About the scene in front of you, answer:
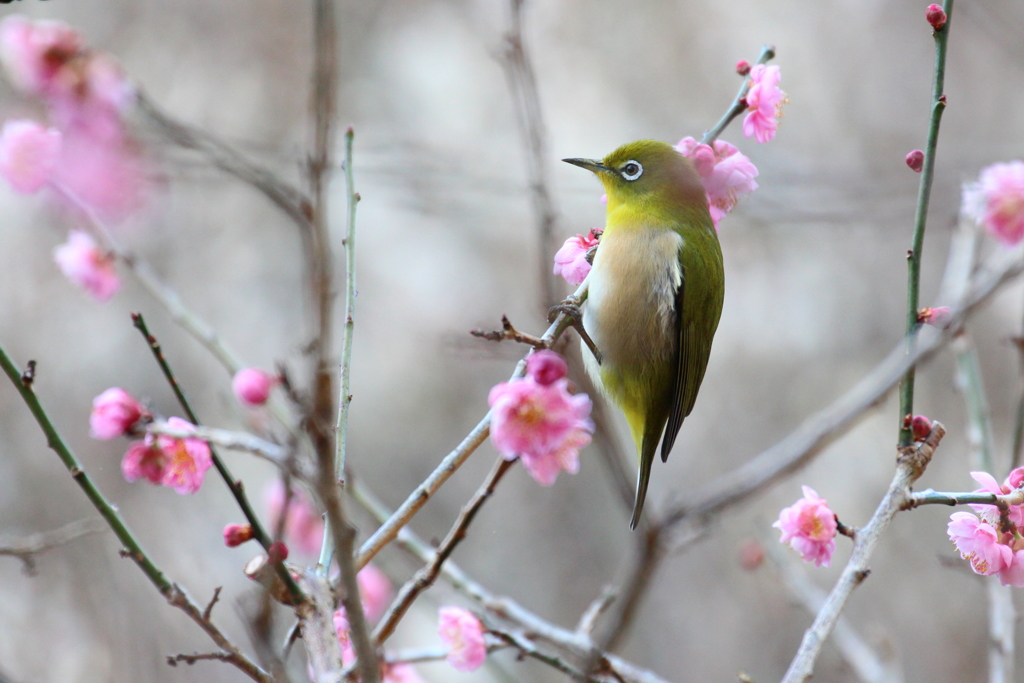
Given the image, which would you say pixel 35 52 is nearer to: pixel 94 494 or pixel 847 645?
pixel 94 494

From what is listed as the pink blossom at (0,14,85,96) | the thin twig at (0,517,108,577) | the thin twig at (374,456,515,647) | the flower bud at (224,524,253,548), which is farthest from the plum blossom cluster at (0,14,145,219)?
the thin twig at (374,456,515,647)

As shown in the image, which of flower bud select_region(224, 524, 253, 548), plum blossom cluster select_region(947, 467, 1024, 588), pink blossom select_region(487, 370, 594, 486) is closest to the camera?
pink blossom select_region(487, 370, 594, 486)

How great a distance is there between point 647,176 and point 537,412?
1.56 meters

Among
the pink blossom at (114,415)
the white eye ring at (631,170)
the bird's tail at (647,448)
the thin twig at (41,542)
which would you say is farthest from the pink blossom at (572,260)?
the thin twig at (41,542)

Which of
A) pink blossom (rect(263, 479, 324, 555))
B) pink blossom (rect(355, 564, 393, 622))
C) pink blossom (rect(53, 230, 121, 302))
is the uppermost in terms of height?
pink blossom (rect(53, 230, 121, 302))

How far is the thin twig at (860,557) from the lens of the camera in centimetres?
159

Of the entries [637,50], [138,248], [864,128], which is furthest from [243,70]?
[864,128]

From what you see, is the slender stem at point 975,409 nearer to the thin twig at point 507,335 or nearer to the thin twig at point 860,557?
the thin twig at point 860,557

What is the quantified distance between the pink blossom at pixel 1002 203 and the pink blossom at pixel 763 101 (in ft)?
1.83

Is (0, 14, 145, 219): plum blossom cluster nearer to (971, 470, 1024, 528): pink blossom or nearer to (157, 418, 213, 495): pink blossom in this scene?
(157, 418, 213, 495): pink blossom

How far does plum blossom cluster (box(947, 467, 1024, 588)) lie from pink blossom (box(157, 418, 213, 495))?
1.57 meters

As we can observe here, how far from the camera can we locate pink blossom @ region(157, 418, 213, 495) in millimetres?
1762

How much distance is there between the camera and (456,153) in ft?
23.2

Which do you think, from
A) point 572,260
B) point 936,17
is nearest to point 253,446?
point 572,260
